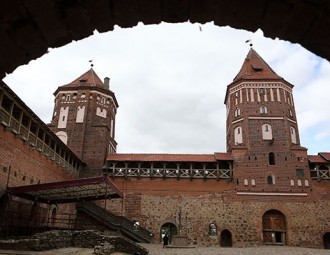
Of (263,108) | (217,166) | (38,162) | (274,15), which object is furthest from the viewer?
(263,108)

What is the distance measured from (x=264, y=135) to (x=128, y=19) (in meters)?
Result: 25.5

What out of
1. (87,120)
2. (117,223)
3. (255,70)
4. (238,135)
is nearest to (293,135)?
(238,135)

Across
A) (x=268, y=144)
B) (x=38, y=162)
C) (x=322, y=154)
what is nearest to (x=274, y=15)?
(x=38, y=162)

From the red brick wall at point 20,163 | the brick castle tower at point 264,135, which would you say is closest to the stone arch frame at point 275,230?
the brick castle tower at point 264,135

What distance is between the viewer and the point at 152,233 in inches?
938

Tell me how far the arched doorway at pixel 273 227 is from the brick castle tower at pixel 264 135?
1708 mm

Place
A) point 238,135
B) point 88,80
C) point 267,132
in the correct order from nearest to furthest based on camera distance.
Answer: point 267,132, point 238,135, point 88,80

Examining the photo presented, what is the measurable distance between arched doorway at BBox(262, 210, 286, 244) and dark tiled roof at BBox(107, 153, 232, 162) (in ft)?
17.5

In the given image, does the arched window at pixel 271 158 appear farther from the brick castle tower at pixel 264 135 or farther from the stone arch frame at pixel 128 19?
the stone arch frame at pixel 128 19

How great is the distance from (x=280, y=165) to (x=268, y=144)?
1.96 m

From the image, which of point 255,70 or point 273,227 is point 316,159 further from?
point 255,70

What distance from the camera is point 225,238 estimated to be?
80.0ft

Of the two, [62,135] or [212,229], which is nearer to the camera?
[212,229]

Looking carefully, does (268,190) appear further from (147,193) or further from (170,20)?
(170,20)
